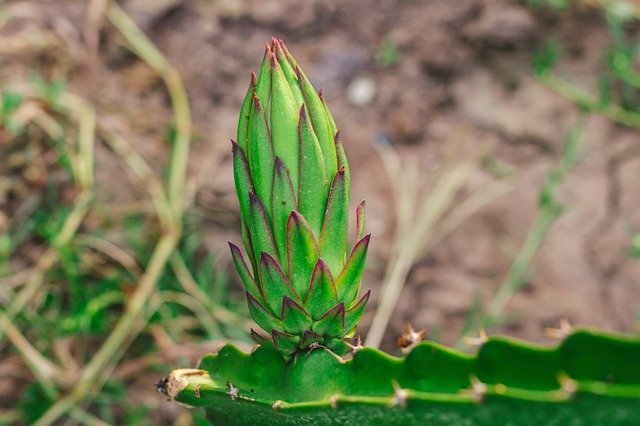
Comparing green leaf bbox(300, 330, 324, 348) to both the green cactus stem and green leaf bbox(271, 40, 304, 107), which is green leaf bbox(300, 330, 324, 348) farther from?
green leaf bbox(271, 40, 304, 107)

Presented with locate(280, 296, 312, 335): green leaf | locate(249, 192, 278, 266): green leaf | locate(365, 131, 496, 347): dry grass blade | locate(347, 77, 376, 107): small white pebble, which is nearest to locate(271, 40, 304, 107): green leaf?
locate(249, 192, 278, 266): green leaf

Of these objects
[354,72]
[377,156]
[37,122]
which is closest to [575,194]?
[377,156]

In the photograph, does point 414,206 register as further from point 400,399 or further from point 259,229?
point 400,399

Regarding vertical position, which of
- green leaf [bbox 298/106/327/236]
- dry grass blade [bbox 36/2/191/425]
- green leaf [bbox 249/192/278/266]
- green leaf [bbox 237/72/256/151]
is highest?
green leaf [bbox 237/72/256/151]

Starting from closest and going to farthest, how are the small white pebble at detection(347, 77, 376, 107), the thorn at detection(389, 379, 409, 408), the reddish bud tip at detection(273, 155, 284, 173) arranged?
the thorn at detection(389, 379, 409, 408), the reddish bud tip at detection(273, 155, 284, 173), the small white pebble at detection(347, 77, 376, 107)

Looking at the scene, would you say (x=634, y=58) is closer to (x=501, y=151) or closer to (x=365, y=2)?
(x=501, y=151)

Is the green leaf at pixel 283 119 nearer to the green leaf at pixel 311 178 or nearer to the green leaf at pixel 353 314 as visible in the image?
the green leaf at pixel 311 178

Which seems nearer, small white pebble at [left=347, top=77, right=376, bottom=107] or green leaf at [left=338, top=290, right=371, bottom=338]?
green leaf at [left=338, top=290, right=371, bottom=338]
